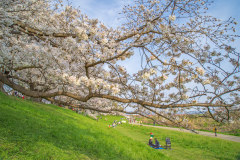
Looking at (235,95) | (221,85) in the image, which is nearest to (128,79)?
(221,85)

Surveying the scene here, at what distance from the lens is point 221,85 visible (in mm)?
3121

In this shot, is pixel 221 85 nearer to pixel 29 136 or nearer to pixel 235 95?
pixel 235 95

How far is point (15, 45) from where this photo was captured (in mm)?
5441

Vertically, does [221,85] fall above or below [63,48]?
below

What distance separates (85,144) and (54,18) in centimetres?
472

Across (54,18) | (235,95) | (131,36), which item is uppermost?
(54,18)

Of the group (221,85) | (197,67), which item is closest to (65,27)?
(197,67)

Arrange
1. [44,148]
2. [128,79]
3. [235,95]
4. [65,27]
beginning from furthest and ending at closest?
[65,27] → [44,148] → [128,79] → [235,95]

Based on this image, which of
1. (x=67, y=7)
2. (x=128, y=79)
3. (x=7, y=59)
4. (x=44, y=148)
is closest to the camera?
(x=128, y=79)

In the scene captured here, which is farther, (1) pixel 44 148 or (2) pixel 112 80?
(2) pixel 112 80

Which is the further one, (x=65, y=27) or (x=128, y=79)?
(x=65, y=27)

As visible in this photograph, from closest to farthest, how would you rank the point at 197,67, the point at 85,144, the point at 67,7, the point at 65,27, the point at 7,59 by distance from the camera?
1. the point at 197,67
2. the point at 7,59
3. the point at 67,7
4. the point at 65,27
5. the point at 85,144

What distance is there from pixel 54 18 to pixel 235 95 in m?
5.68

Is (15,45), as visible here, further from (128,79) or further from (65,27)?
(128,79)
